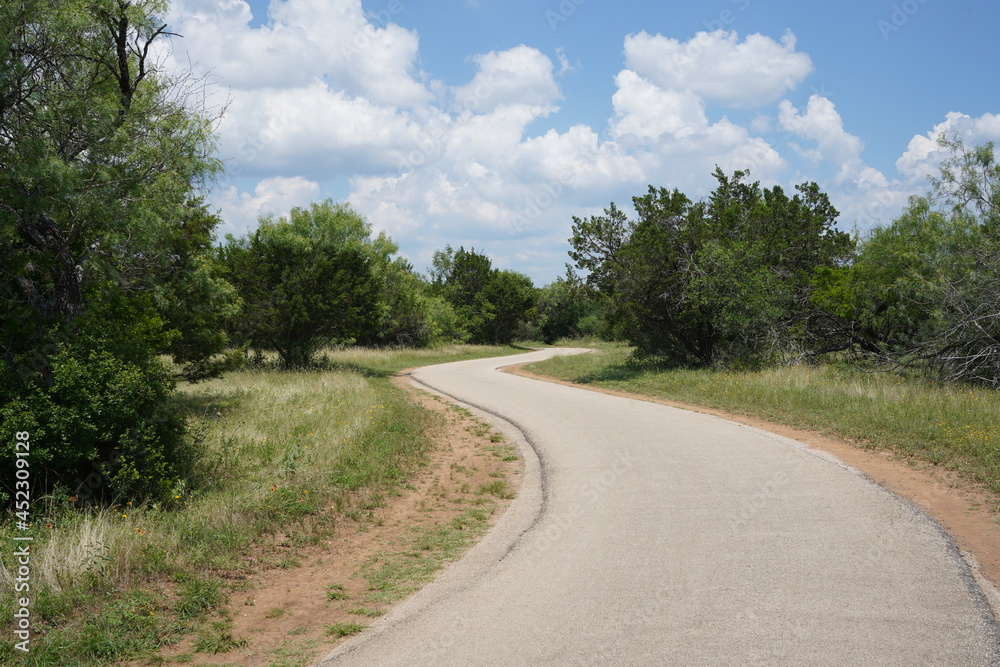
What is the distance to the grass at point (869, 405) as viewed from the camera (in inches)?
373

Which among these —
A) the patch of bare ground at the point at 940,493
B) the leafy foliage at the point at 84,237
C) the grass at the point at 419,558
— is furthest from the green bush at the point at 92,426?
the patch of bare ground at the point at 940,493

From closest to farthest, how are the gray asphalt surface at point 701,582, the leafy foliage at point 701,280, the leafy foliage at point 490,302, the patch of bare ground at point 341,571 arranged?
the gray asphalt surface at point 701,582, the patch of bare ground at point 341,571, the leafy foliage at point 701,280, the leafy foliage at point 490,302

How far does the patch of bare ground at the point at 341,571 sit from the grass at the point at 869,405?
6.03 metres

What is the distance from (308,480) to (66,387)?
2998mm

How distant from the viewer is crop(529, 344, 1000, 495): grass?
9469 mm

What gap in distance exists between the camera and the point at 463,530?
722 cm

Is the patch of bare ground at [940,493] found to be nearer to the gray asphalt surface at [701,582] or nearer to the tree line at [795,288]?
the gray asphalt surface at [701,582]

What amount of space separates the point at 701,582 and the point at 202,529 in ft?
16.2

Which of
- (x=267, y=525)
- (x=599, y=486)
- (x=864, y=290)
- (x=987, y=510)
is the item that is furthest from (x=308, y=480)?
(x=864, y=290)

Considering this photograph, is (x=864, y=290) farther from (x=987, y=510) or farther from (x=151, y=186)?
(x=151, y=186)

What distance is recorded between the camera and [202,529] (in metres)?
6.69

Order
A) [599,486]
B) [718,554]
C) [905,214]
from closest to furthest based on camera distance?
[718,554] < [599,486] < [905,214]

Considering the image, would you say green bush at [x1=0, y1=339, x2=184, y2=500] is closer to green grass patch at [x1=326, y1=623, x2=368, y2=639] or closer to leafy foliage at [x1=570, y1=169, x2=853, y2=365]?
green grass patch at [x1=326, y1=623, x2=368, y2=639]

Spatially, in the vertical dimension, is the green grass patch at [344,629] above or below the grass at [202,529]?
below
